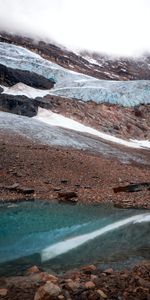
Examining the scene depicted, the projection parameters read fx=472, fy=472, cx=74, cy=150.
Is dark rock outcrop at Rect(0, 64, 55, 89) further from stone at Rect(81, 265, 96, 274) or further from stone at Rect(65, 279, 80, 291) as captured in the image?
stone at Rect(65, 279, 80, 291)

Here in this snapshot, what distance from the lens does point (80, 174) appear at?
94.3 feet

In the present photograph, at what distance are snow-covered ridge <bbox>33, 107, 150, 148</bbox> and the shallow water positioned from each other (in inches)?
1261

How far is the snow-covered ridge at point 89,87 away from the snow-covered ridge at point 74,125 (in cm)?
835

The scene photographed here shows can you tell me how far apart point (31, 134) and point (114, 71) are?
98.3 metres

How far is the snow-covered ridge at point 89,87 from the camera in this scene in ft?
217

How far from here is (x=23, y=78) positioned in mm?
71875

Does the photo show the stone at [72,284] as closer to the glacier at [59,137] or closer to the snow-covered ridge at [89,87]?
the glacier at [59,137]

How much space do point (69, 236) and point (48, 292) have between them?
811 centimetres

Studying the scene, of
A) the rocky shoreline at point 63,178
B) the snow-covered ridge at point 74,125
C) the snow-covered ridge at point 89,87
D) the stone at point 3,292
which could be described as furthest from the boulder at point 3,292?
the snow-covered ridge at point 89,87

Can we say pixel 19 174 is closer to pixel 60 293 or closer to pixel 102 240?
pixel 102 240

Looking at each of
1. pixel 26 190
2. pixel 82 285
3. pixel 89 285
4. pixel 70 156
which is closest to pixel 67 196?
pixel 26 190

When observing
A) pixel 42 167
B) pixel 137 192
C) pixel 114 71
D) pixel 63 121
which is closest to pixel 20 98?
pixel 63 121

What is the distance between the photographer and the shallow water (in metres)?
12.7

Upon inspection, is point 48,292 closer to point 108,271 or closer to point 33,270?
point 108,271
